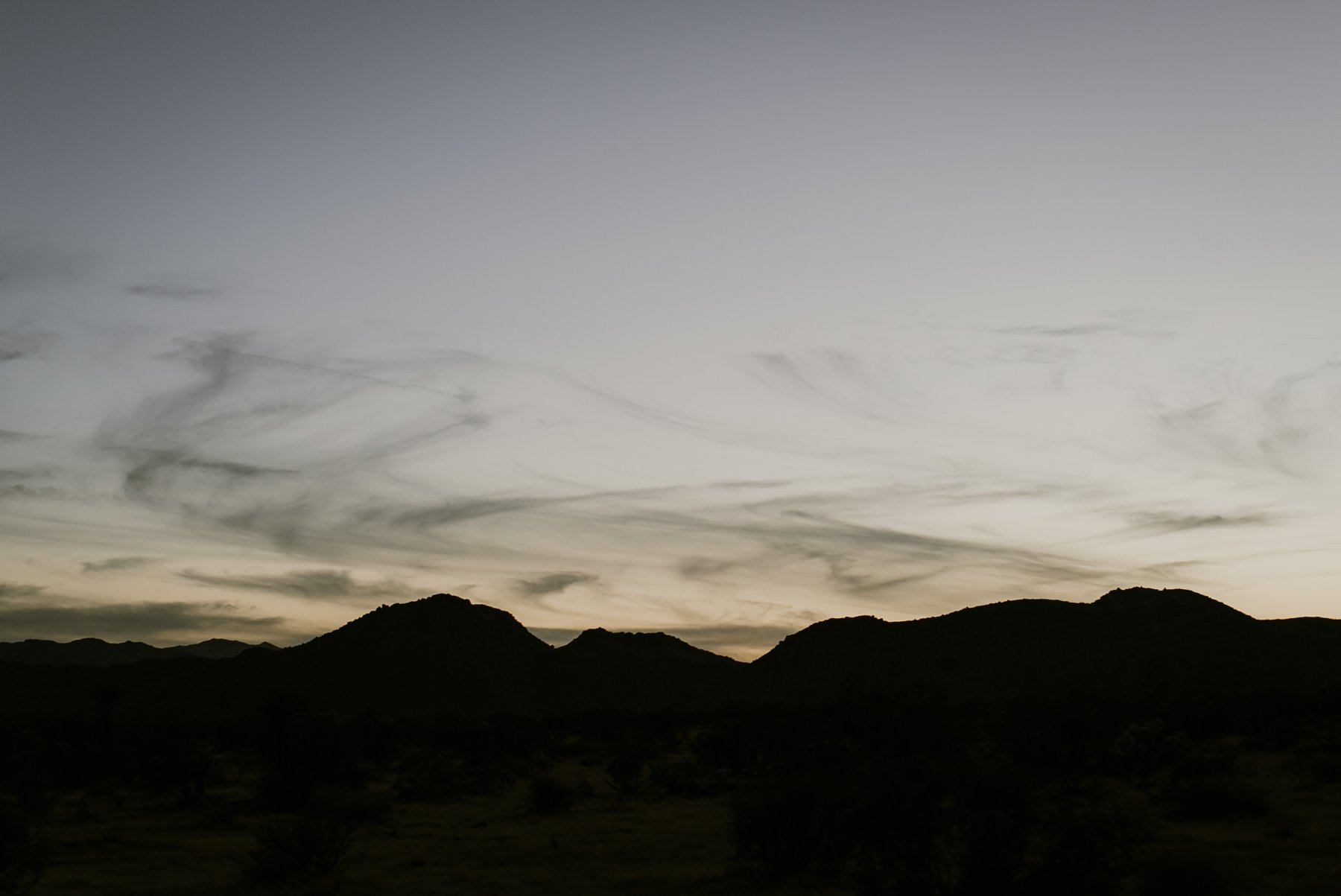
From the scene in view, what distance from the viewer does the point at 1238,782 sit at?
2572cm

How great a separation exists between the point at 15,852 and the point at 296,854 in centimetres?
424

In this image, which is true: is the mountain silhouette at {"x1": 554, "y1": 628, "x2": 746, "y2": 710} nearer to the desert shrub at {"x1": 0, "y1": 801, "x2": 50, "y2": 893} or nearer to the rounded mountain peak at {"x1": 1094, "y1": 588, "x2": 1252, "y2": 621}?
the rounded mountain peak at {"x1": 1094, "y1": 588, "x2": 1252, "y2": 621}

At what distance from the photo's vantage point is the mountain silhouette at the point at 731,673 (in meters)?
86.3

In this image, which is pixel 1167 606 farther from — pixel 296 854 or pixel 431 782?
pixel 296 854

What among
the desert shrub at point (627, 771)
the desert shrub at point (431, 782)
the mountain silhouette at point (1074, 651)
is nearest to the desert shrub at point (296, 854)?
the desert shrub at point (431, 782)

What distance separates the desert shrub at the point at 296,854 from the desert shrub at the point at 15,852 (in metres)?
3.26

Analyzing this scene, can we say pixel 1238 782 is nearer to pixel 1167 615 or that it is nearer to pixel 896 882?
pixel 896 882

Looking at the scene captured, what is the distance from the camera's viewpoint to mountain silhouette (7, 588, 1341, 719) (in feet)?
283

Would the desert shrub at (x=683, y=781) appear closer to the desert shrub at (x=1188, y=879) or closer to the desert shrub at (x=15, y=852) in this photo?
the desert shrub at (x=1188, y=879)

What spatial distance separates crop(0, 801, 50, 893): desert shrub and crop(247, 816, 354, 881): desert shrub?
10.7 feet

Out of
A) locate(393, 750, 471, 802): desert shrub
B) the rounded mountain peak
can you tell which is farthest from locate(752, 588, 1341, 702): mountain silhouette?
locate(393, 750, 471, 802): desert shrub

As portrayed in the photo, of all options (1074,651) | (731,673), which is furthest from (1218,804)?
(731,673)

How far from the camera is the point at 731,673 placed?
438 feet

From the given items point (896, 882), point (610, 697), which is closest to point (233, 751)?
point (896, 882)
